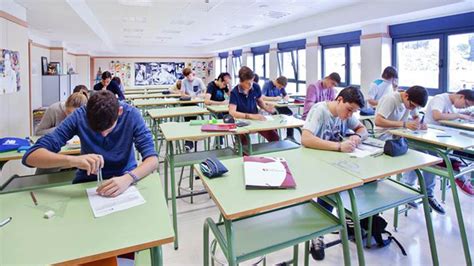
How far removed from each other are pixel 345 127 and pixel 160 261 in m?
1.81

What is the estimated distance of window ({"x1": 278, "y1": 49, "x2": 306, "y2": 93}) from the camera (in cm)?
925

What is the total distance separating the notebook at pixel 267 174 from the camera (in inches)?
60.1

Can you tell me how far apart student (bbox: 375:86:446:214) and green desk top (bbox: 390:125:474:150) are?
129 mm

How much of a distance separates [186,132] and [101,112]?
144 centimetres

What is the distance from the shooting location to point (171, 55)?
15.8m

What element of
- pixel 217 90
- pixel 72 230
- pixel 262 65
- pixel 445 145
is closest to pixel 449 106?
pixel 445 145

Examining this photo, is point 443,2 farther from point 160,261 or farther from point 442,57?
point 160,261

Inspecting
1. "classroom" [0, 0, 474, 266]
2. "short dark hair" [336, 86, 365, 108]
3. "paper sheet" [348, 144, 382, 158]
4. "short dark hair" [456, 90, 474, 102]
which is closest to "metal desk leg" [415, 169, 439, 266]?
"classroom" [0, 0, 474, 266]

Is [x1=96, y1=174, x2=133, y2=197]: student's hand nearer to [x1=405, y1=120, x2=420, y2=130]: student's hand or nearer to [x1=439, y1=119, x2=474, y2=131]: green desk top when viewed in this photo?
[x1=405, y1=120, x2=420, y2=130]: student's hand

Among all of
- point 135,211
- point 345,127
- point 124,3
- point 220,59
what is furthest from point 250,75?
point 220,59

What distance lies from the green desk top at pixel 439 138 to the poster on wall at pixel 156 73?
14.5m

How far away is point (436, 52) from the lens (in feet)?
18.3

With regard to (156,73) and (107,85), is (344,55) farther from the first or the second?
(156,73)

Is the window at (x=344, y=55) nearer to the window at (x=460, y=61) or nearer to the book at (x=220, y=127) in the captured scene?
the window at (x=460, y=61)
